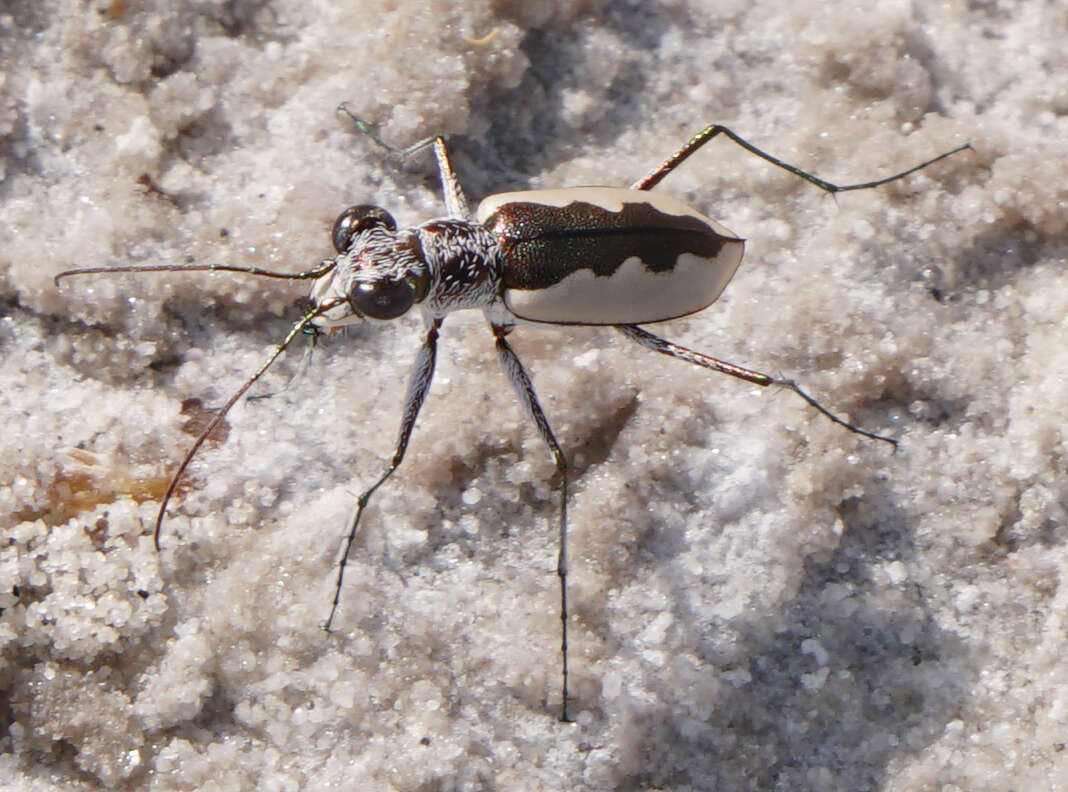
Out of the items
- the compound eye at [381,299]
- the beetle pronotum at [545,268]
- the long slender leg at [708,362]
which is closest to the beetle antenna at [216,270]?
the beetle pronotum at [545,268]

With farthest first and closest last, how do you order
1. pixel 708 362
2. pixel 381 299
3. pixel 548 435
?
pixel 708 362 → pixel 548 435 → pixel 381 299

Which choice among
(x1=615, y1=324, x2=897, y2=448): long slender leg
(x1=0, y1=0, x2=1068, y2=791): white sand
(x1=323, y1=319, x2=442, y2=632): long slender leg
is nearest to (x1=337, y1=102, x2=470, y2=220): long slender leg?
(x1=0, y1=0, x2=1068, y2=791): white sand

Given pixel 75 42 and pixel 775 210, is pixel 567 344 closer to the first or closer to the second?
pixel 775 210

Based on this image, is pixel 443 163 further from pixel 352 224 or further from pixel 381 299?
pixel 381 299

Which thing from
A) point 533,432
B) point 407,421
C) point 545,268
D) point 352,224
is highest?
point 352,224

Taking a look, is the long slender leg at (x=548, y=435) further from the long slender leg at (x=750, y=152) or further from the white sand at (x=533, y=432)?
the long slender leg at (x=750, y=152)

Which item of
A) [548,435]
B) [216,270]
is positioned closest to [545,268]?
[548,435]

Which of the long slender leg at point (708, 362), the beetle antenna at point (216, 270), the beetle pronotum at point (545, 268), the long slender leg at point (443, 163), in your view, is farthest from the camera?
the long slender leg at point (443, 163)
